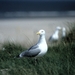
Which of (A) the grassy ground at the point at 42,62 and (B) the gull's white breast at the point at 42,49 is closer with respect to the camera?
(A) the grassy ground at the point at 42,62

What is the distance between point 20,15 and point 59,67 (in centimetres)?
977

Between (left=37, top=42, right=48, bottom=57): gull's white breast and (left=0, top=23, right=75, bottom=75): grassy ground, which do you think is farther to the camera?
(left=37, top=42, right=48, bottom=57): gull's white breast

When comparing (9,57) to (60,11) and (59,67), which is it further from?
(60,11)

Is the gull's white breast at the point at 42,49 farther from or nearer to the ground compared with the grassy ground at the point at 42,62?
farther from the ground

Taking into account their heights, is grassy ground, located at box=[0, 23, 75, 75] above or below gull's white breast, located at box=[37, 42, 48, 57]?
below

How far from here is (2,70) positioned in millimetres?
5801

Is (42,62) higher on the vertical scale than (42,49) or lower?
lower

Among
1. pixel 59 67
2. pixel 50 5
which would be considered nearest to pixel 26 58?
pixel 59 67

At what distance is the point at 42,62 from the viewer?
20.9 ft

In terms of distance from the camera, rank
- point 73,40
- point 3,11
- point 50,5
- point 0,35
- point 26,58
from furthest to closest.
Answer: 1. point 50,5
2. point 3,11
3. point 0,35
4. point 73,40
5. point 26,58

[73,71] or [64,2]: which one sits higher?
→ [64,2]

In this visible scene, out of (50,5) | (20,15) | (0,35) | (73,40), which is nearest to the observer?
(73,40)

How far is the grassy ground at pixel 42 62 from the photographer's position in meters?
5.73

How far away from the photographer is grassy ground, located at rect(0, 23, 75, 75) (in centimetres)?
573
